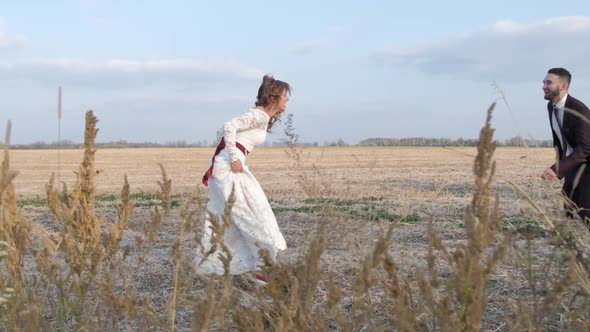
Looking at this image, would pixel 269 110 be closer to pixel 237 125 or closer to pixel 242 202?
pixel 237 125

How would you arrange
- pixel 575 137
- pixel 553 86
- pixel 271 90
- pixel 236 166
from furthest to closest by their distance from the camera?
1. pixel 271 90
2. pixel 236 166
3. pixel 553 86
4. pixel 575 137

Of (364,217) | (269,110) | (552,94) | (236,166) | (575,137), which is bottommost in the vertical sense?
(364,217)

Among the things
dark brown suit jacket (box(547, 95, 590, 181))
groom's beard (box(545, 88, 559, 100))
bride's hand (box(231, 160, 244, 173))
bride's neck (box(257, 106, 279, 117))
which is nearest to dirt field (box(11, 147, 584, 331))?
dark brown suit jacket (box(547, 95, 590, 181))

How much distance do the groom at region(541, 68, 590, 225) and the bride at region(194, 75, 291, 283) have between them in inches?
81.9

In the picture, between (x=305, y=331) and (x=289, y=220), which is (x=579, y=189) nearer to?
(x=305, y=331)

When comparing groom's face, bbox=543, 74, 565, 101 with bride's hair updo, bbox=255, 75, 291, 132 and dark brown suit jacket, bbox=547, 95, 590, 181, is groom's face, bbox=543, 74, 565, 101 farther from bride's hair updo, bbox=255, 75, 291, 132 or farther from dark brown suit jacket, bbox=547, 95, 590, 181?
bride's hair updo, bbox=255, 75, 291, 132

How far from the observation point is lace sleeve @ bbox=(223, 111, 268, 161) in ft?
18.5

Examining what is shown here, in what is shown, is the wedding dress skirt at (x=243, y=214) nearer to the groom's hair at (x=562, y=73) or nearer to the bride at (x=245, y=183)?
the bride at (x=245, y=183)

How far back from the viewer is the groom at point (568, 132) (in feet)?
16.5

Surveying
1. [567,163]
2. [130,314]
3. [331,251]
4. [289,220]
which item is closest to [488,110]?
[130,314]

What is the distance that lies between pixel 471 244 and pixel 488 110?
325 millimetres

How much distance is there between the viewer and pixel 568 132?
5.14 m

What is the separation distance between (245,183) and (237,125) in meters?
0.48

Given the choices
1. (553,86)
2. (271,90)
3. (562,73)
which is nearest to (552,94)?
(553,86)
